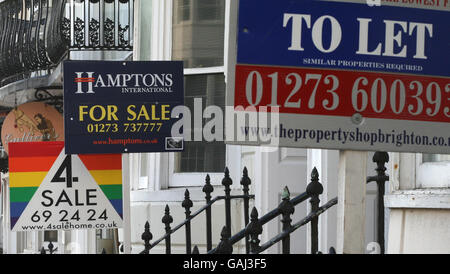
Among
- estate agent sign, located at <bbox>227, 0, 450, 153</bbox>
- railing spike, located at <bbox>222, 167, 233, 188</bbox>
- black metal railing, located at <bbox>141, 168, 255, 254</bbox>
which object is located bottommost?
black metal railing, located at <bbox>141, 168, 255, 254</bbox>

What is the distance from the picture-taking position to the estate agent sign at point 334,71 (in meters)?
3.91

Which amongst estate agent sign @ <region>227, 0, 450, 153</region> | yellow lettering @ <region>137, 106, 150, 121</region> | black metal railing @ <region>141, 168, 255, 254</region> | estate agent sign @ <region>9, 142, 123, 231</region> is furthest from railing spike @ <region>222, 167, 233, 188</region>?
estate agent sign @ <region>227, 0, 450, 153</region>

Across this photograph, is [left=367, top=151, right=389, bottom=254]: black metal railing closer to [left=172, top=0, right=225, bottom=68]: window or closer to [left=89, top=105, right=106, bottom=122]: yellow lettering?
[left=89, top=105, right=106, bottom=122]: yellow lettering

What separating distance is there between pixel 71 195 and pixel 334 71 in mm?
3742

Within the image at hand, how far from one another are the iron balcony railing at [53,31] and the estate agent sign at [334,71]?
959cm

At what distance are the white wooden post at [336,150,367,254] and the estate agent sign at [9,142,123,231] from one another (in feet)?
11.7

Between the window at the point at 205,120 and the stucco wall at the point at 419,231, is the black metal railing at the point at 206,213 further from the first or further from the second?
the stucco wall at the point at 419,231

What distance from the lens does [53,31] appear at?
1516cm

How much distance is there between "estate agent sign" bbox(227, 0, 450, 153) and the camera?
3914 mm

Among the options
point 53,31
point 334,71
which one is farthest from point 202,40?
point 53,31

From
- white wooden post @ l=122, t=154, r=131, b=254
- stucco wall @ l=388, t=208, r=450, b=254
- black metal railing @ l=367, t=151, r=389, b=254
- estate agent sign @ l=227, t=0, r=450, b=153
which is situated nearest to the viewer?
estate agent sign @ l=227, t=0, r=450, b=153

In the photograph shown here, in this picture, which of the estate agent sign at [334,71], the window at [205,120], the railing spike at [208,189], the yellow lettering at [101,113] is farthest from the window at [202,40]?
the estate agent sign at [334,71]

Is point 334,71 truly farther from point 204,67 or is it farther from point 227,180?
point 204,67
